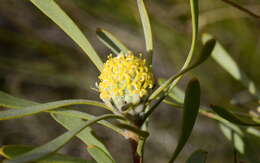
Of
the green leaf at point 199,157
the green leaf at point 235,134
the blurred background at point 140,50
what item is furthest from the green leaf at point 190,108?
the blurred background at point 140,50

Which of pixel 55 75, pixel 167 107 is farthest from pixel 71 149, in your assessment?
pixel 167 107

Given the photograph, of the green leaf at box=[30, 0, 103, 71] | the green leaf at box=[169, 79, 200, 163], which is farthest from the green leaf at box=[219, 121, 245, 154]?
the green leaf at box=[30, 0, 103, 71]

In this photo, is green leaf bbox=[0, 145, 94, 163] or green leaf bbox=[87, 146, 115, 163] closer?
green leaf bbox=[0, 145, 94, 163]

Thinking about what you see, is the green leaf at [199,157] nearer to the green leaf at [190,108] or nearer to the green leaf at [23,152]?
the green leaf at [190,108]

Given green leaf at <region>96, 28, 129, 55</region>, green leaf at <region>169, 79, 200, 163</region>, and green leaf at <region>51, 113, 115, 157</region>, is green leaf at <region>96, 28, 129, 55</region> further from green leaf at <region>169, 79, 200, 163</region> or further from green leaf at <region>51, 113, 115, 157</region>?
green leaf at <region>169, 79, 200, 163</region>

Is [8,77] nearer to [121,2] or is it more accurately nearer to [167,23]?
[121,2]

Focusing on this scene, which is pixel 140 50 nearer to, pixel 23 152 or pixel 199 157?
pixel 199 157

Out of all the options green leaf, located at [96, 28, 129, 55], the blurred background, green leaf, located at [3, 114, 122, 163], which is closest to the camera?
green leaf, located at [3, 114, 122, 163]
